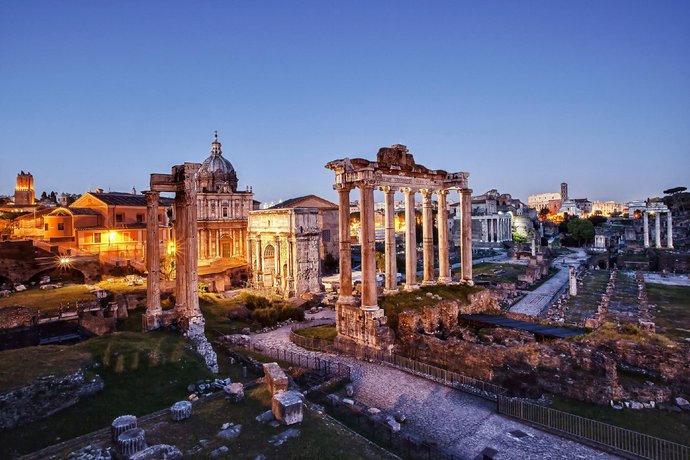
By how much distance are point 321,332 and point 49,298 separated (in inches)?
753

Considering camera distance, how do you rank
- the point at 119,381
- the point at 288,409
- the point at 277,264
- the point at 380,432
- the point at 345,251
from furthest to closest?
the point at 277,264 → the point at 345,251 → the point at 119,381 → the point at 380,432 → the point at 288,409

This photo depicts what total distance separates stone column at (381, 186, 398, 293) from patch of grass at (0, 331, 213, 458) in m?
10.7

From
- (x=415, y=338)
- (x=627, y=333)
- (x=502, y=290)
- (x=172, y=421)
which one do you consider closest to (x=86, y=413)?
(x=172, y=421)

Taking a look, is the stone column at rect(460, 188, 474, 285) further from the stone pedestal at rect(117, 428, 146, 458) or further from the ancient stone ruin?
the stone pedestal at rect(117, 428, 146, 458)

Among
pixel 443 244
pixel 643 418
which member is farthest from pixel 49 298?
pixel 643 418

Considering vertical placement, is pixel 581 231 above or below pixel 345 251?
below

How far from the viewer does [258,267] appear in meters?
42.7

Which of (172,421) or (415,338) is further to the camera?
(415,338)

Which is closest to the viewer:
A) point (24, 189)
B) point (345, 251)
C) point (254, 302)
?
point (345, 251)

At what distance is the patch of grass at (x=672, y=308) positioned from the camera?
2440 centimetres

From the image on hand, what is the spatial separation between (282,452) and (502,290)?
114ft

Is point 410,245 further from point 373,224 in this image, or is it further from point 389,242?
point 373,224

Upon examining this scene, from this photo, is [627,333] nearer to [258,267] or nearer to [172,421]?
[172,421]

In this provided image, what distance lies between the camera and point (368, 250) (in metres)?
19.5
